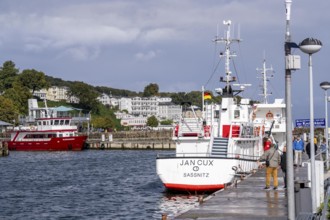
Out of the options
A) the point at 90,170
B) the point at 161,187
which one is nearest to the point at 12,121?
the point at 90,170

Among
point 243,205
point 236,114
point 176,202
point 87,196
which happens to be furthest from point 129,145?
point 243,205

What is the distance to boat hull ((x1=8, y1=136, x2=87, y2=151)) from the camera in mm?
123812

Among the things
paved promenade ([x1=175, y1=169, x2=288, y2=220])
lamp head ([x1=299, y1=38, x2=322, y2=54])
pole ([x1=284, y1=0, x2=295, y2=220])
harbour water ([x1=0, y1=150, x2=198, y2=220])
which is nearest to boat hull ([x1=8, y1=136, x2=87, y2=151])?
harbour water ([x1=0, y1=150, x2=198, y2=220])

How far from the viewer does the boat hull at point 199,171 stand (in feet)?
123

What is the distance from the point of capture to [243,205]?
85.7 ft

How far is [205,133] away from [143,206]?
691cm

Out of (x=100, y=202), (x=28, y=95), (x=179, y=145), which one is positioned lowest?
(x=100, y=202)

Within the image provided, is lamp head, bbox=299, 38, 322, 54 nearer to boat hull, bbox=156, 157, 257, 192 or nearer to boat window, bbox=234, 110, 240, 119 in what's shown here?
boat hull, bbox=156, 157, 257, 192

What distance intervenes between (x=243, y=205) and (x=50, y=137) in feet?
333

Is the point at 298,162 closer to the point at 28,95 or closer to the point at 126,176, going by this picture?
the point at 126,176

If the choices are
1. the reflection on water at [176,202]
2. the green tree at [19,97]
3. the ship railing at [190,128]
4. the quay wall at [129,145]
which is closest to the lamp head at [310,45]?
the reflection on water at [176,202]

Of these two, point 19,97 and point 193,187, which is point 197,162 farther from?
point 19,97

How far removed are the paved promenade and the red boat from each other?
93679 millimetres

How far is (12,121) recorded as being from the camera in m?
175
